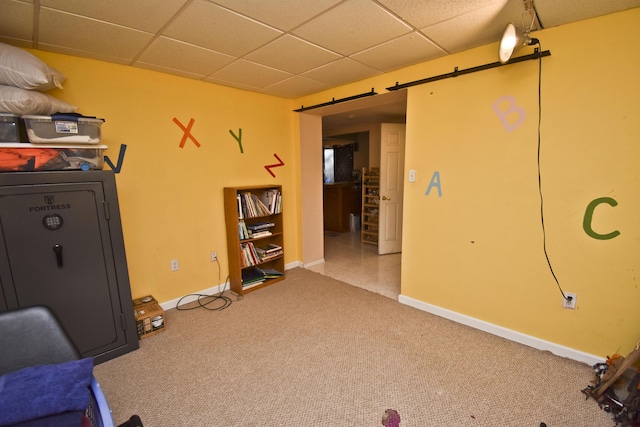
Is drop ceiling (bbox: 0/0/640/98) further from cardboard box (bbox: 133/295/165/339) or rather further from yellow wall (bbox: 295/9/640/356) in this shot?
cardboard box (bbox: 133/295/165/339)

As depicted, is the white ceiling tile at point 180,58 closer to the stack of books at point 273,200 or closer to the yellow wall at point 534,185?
the stack of books at point 273,200

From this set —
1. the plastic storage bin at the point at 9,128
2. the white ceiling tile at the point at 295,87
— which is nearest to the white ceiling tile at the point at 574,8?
the white ceiling tile at the point at 295,87

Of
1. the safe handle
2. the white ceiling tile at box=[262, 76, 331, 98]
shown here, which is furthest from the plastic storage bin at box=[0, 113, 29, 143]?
the white ceiling tile at box=[262, 76, 331, 98]

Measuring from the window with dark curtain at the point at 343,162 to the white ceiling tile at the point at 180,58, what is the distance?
463cm

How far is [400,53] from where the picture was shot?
225 centimetres

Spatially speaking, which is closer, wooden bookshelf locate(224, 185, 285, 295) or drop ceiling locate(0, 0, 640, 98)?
drop ceiling locate(0, 0, 640, 98)

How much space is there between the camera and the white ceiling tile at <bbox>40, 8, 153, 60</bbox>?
5.39 feet

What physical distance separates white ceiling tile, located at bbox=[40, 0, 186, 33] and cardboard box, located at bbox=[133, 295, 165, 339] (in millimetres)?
2089

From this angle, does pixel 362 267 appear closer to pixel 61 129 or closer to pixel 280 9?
pixel 280 9

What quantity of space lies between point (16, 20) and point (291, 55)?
169 cm

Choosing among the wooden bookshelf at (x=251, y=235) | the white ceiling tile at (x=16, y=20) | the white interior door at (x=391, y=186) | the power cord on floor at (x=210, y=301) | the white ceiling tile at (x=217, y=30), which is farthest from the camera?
the white interior door at (x=391, y=186)

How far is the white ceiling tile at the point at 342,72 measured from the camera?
248cm

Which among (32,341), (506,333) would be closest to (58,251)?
(32,341)

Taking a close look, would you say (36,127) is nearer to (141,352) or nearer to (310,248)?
(141,352)
